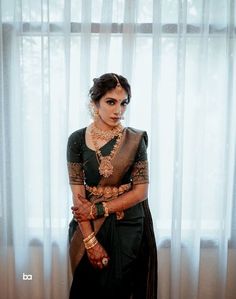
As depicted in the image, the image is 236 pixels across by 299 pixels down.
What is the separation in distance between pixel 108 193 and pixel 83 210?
0.12 m

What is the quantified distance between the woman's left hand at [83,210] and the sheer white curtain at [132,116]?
41 cm

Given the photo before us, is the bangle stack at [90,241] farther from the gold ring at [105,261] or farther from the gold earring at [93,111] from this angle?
the gold earring at [93,111]

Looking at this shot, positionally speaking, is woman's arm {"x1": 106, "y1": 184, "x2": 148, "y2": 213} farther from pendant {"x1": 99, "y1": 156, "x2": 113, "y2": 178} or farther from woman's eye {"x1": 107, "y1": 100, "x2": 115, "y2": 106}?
woman's eye {"x1": 107, "y1": 100, "x2": 115, "y2": 106}

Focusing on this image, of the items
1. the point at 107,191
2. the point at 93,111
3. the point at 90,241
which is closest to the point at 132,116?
the point at 93,111

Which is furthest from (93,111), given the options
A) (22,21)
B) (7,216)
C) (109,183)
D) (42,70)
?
(7,216)

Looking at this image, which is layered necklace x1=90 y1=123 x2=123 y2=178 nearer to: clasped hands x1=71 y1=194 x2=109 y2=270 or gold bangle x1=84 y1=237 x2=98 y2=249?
clasped hands x1=71 y1=194 x2=109 y2=270

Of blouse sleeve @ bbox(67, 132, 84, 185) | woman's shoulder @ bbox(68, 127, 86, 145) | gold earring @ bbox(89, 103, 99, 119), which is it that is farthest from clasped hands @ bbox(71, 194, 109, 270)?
gold earring @ bbox(89, 103, 99, 119)

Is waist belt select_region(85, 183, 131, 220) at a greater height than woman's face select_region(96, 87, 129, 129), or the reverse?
woman's face select_region(96, 87, 129, 129)

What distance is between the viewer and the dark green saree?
1.27 m

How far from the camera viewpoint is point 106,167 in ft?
4.07

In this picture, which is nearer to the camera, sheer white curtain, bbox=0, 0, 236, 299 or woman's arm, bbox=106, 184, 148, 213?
woman's arm, bbox=106, 184, 148, 213

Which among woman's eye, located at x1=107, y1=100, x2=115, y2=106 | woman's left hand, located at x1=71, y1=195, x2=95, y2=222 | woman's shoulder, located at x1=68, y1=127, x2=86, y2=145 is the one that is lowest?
woman's left hand, located at x1=71, y1=195, x2=95, y2=222

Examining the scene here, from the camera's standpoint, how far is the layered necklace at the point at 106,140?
4.08 feet

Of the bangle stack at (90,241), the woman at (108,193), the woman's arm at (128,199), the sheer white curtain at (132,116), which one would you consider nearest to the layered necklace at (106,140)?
the woman at (108,193)
